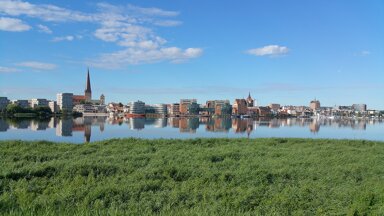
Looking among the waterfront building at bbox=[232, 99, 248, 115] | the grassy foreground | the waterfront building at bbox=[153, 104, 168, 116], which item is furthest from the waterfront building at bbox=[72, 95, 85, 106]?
the grassy foreground

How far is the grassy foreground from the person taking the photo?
19.5 feet

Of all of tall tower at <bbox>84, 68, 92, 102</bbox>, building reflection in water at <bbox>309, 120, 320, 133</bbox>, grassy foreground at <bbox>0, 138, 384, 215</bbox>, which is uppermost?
tall tower at <bbox>84, 68, 92, 102</bbox>

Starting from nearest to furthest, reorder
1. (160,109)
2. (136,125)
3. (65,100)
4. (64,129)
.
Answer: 1. (64,129)
2. (136,125)
3. (65,100)
4. (160,109)

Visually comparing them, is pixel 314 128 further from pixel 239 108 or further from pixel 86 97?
pixel 86 97

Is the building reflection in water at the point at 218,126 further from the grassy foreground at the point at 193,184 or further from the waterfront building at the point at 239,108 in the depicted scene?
the waterfront building at the point at 239,108

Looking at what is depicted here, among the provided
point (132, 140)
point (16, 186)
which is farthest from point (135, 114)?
point (16, 186)

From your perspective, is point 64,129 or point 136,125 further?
point 136,125

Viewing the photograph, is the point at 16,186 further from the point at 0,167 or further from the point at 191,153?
the point at 191,153

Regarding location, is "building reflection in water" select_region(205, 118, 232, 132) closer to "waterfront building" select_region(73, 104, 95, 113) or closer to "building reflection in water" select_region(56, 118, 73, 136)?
"building reflection in water" select_region(56, 118, 73, 136)

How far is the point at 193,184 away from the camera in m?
7.46

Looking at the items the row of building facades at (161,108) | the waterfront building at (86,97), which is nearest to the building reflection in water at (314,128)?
the row of building facades at (161,108)

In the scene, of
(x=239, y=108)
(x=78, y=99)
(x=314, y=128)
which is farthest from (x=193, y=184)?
(x=78, y=99)

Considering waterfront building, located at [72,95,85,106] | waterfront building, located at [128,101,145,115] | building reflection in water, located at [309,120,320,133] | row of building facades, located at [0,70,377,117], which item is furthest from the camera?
waterfront building, located at [72,95,85,106]

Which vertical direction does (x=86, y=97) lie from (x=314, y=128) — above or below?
above
